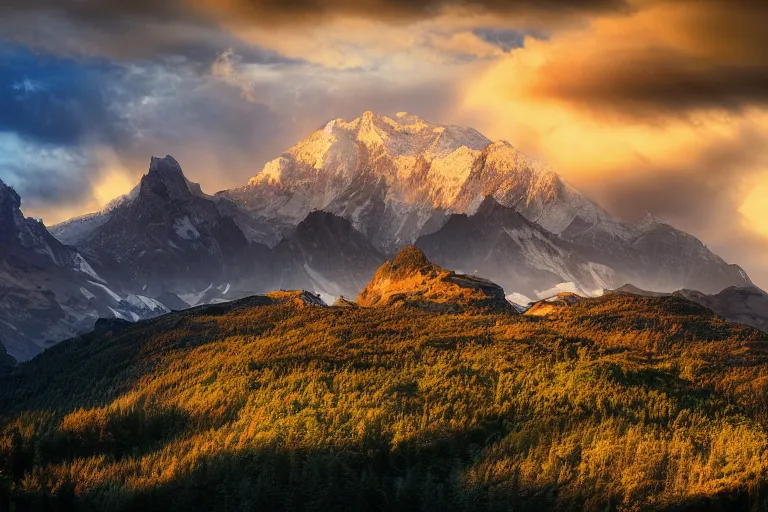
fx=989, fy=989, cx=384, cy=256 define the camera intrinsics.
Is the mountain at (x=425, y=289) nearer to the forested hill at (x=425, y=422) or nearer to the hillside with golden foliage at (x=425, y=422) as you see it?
the hillside with golden foliage at (x=425, y=422)

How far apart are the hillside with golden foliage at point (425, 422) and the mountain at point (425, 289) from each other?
15474mm

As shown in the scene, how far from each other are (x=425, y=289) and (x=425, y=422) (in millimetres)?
65278

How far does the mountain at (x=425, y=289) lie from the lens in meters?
162

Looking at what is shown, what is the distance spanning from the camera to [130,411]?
117625 mm

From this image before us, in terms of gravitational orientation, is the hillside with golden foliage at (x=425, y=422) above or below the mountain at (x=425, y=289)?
below

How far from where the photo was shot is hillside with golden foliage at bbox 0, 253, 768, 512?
314 ft

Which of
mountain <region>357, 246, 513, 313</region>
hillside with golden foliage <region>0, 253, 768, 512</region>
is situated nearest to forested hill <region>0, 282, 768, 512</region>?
hillside with golden foliage <region>0, 253, 768, 512</region>

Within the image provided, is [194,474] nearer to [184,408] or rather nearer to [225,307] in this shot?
[184,408]

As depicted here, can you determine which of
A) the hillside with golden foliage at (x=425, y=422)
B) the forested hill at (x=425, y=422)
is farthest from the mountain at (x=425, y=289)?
the forested hill at (x=425, y=422)

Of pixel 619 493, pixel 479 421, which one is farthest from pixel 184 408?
pixel 619 493

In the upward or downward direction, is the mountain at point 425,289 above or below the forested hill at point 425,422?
above

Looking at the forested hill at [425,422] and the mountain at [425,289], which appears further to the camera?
the mountain at [425,289]

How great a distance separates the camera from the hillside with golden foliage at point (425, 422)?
9562 cm

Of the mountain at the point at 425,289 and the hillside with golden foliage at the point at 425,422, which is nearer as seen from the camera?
the hillside with golden foliage at the point at 425,422
